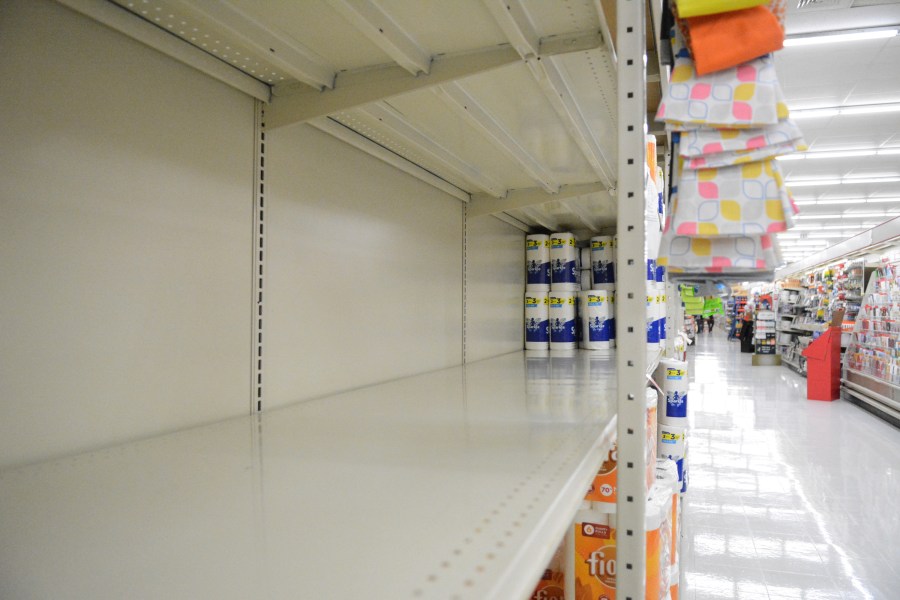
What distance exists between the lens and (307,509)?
31.5 inches

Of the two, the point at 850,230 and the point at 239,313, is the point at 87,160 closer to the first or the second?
the point at 239,313

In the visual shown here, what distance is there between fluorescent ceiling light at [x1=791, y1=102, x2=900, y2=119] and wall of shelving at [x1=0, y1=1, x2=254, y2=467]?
298 inches

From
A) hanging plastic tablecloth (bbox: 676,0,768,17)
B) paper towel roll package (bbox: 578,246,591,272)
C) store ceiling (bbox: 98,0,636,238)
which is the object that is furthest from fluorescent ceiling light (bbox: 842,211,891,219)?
hanging plastic tablecloth (bbox: 676,0,768,17)

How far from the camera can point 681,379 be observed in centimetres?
259

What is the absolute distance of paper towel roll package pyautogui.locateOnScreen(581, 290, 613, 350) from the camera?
3.61m

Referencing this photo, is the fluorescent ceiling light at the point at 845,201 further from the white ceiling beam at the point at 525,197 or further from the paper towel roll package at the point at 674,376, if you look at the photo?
the paper towel roll package at the point at 674,376

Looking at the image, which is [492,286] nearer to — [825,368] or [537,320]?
[537,320]

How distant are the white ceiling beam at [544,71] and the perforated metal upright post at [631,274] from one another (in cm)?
23

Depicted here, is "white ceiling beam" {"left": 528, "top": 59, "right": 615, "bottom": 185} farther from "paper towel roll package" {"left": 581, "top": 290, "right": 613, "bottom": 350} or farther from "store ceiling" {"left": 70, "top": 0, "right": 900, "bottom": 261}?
"paper towel roll package" {"left": 581, "top": 290, "right": 613, "bottom": 350}

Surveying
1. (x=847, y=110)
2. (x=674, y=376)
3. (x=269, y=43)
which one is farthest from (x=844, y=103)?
(x=269, y=43)

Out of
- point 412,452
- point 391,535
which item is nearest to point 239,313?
point 412,452

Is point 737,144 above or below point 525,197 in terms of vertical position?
below

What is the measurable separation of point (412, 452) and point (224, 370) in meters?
0.58

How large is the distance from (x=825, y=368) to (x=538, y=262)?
6.29 m
